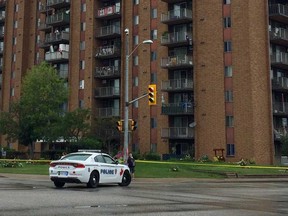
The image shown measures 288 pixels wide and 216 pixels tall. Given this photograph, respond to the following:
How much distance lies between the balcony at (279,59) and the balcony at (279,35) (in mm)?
1461

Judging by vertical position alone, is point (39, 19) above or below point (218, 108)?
above

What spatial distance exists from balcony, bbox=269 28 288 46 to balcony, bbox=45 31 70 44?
30.4 metres

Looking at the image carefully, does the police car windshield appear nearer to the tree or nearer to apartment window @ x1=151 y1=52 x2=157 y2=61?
the tree

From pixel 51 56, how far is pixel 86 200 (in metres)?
57.6

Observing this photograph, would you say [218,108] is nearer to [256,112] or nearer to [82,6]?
[256,112]

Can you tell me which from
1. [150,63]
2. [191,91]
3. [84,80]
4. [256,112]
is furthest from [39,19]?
[256,112]

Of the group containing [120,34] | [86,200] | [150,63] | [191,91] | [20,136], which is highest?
[120,34]

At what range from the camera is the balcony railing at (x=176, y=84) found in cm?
5409

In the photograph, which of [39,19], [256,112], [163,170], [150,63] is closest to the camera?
[163,170]

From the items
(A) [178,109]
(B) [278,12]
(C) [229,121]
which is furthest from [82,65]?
(B) [278,12]

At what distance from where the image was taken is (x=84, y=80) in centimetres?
6519

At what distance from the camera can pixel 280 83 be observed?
51.9 metres

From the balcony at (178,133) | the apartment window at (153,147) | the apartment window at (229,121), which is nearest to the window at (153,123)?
the apartment window at (153,147)

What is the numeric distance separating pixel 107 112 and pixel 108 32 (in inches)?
429
